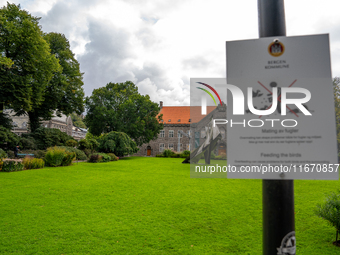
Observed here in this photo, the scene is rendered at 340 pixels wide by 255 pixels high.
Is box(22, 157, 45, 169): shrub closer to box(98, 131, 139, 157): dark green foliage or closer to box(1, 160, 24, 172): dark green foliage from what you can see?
box(1, 160, 24, 172): dark green foliage

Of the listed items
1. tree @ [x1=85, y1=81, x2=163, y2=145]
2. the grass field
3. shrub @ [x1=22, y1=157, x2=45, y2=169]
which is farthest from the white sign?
tree @ [x1=85, y1=81, x2=163, y2=145]

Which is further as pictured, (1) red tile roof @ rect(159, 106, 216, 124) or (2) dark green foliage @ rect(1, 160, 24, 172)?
(1) red tile roof @ rect(159, 106, 216, 124)

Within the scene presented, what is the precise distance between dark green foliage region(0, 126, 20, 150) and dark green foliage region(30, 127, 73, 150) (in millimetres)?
2895

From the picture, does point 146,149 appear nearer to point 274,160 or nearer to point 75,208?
point 75,208

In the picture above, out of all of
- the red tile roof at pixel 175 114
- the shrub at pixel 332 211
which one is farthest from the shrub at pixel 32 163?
the red tile roof at pixel 175 114

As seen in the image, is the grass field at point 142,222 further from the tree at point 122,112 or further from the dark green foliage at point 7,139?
the tree at point 122,112

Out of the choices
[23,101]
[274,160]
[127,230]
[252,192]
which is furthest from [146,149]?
[274,160]

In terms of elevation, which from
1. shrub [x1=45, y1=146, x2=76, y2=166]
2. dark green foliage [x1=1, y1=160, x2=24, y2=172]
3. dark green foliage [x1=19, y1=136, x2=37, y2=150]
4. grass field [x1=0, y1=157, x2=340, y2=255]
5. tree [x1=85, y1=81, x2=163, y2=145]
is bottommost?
grass field [x1=0, y1=157, x2=340, y2=255]

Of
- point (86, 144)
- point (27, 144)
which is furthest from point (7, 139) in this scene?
point (86, 144)

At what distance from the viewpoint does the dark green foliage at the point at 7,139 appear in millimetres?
19281

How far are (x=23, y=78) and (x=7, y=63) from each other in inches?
76.0

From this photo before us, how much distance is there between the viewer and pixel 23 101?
68.5ft

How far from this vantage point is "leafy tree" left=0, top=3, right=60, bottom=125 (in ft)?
67.0

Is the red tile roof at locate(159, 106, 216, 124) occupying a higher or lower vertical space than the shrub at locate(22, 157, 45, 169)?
higher
